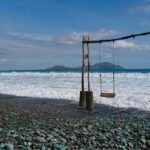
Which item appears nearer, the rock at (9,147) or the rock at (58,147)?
the rock at (9,147)

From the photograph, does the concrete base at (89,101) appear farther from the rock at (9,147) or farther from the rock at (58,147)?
the rock at (9,147)

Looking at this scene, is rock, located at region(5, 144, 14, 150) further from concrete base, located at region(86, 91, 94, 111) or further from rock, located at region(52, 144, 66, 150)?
concrete base, located at region(86, 91, 94, 111)

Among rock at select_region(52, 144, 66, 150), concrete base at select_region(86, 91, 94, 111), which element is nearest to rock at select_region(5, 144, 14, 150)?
rock at select_region(52, 144, 66, 150)

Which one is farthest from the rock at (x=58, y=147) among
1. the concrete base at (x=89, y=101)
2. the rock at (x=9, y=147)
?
the concrete base at (x=89, y=101)

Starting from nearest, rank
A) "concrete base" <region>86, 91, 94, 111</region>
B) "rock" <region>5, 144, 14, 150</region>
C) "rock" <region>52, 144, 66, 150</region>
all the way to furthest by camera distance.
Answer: "rock" <region>5, 144, 14, 150</region>, "rock" <region>52, 144, 66, 150</region>, "concrete base" <region>86, 91, 94, 111</region>

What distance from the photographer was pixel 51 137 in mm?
6242

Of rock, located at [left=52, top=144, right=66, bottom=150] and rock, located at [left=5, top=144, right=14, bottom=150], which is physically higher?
rock, located at [left=5, top=144, right=14, bottom=150]

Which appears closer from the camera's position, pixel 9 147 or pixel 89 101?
pixel 9 147

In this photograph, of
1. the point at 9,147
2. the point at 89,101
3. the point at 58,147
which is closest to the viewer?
the point at 9,147

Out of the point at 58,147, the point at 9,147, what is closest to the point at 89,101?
the point at 58,147

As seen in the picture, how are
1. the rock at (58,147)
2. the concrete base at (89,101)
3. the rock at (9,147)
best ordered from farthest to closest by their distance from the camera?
the concrete base at (89,101), the rock at (58,147), the rock at (9,147)

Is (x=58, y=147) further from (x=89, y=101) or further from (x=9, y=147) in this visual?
(x=89, y=101)

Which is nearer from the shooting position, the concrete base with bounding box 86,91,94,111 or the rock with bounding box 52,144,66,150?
the rock with bounding box 52,144,66,150

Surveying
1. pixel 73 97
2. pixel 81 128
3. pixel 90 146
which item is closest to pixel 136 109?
pixel 73 97
